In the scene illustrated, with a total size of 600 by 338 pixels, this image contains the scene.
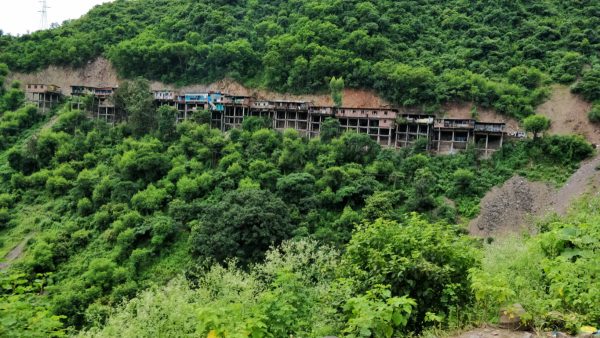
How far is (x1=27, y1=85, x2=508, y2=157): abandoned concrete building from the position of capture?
3412cm

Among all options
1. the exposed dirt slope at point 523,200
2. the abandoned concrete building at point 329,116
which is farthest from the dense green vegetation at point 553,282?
the abandoned concrete building at point 329,116

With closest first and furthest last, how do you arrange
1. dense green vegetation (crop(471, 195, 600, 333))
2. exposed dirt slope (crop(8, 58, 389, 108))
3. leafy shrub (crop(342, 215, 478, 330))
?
1. dense green vegetation (crop(471, 195, 600, 333))
2. leafy shrub (crop(342, 215, 478, 330))
3. exposed dirt slope (crop(8, 58, 389, 108))

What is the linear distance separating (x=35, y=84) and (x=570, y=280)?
48605mm

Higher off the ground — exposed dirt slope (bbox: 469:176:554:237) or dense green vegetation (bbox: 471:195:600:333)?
dense green vegetation (bbox: 471:195:600:333)

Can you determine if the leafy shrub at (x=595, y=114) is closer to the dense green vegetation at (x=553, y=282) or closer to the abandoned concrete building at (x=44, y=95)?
the dense green vegetation at (x=553, y=282)

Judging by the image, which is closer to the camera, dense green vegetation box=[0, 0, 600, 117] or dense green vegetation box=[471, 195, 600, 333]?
dense green vegetation box=[471, 195, 600, 333]

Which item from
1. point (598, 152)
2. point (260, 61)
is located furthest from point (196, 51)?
point (598, 152)

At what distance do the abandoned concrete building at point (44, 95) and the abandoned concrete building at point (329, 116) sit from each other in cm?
240

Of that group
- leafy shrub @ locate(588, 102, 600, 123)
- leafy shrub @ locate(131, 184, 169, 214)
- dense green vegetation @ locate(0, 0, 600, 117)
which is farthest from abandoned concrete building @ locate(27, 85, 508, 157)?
leafy shrub @ locate(131, 184, 169, 214)

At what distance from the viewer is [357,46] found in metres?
42.5

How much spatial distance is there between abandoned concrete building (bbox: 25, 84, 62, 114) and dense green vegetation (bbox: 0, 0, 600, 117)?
16.3 ft

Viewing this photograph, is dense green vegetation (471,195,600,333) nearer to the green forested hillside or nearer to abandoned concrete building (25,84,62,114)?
the green forested hillside

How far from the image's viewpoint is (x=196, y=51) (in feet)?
151

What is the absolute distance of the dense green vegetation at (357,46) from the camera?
125ft
